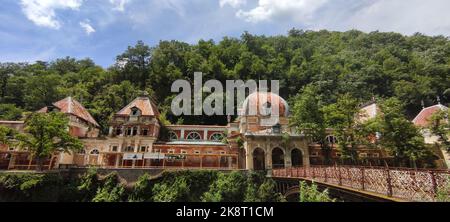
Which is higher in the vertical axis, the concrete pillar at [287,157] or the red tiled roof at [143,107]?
the red tiled roof at [143,107]

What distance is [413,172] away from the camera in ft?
28.1

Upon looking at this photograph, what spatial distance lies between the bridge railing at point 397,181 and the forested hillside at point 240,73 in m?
35.5

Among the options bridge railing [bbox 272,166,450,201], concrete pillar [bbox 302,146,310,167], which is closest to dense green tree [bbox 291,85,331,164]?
concrete pillar [bbox 302,146,310,167]

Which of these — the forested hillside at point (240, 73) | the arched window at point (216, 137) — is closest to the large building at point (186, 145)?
the arched window at point (216, 137)

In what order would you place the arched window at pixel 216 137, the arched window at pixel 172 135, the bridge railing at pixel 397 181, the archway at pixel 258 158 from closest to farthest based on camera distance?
the bridge railing at pixel 397 181 < the archway at pixel 258 158 < the arched window at pixel 172 135 < the arched window at pixel 216 137

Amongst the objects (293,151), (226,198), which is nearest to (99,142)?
(226,198)

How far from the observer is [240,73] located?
58.0 meters

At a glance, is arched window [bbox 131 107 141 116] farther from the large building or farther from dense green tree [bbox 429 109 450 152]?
dense green tree [bbox 429 109 450 152]

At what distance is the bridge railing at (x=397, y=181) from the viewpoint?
796cm

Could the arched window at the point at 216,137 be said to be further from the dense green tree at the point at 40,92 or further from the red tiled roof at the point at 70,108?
the dense green tree at the point at 40,92

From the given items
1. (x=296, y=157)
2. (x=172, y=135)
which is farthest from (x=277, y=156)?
(x=172, y=135)

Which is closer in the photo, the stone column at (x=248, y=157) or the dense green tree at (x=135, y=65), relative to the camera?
the stone column at (x=248, y=157)

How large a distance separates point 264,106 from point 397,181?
27.2 meters

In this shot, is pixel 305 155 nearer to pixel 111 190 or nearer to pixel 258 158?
pixel 258 158
